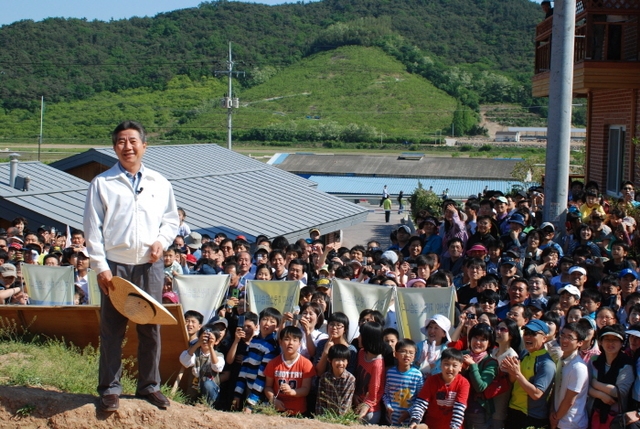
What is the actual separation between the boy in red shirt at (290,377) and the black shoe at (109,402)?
63.1 inches

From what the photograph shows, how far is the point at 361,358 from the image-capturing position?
22.9 ft

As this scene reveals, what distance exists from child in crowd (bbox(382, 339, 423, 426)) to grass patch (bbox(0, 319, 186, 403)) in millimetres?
1714

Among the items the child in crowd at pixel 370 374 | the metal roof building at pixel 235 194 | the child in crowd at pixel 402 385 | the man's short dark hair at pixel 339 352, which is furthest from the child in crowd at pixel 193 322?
the metal roof building at pixel 235 194

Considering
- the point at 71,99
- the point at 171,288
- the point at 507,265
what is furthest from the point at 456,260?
the point at 71,99

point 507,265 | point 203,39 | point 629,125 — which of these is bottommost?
point 507,265

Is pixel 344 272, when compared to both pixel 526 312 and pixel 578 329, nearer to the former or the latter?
pixel 526 312

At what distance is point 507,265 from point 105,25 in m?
154

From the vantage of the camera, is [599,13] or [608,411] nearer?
[608,411]

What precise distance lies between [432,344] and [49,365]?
332 centimetres

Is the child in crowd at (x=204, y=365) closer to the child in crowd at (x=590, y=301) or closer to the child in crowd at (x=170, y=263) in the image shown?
the child in crowd at (x=170, y=263)

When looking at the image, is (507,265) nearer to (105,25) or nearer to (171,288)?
(171,288)

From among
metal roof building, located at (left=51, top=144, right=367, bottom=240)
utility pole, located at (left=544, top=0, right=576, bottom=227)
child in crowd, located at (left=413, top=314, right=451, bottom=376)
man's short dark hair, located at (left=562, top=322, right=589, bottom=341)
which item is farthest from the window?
man's short dark hair, located at (left=562, top=322, right=589, bottom=341)

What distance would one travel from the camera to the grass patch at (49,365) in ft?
20.2

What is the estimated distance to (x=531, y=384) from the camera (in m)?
6.43
